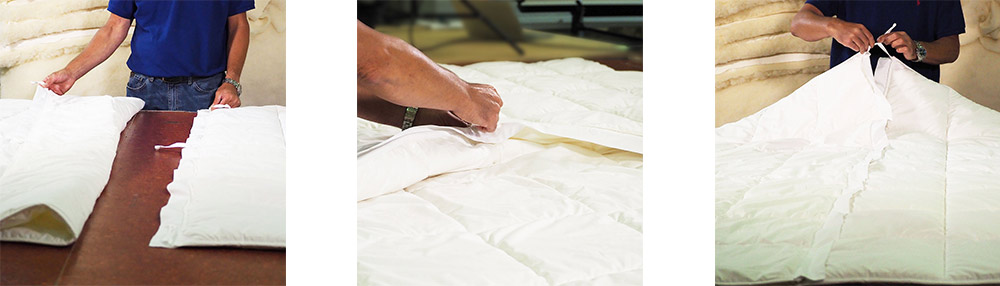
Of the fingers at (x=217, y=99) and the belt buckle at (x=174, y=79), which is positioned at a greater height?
the belt buckle at (x=174, y=79)

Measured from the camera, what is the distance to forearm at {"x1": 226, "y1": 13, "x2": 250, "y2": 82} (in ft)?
3.12

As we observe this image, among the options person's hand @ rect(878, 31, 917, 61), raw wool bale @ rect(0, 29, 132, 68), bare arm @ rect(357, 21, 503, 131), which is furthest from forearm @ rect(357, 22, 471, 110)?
person's hand @ rect(878, 31, 917, 61)

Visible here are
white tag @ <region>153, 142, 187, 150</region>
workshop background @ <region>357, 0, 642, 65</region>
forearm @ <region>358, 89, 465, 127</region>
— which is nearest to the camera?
white tag @ <region>153, 142, 187, 150</region>

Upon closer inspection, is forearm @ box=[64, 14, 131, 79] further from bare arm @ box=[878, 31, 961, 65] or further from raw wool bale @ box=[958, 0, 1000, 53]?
raw wool bale @ box=[958, 0, 1000, 53]

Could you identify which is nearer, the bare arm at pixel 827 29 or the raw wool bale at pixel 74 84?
the raw wool bale at pixel 74 84

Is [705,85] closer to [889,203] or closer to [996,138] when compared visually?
[889,203]

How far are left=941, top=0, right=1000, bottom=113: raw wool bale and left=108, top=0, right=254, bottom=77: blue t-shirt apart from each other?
0.94m

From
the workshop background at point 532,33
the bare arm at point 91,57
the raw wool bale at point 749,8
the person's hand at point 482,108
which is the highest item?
the bare arm at point 91,57

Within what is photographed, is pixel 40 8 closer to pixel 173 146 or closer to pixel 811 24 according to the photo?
pixel 173 146

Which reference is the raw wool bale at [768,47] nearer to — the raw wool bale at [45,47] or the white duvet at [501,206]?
the white duvet at [501,206]

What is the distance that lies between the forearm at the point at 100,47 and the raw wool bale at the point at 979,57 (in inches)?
42.6

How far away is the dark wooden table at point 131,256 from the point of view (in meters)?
0.83

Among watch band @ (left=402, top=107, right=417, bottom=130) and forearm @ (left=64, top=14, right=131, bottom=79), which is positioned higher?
forearm @ (left=64, top=14, right=131, bottom=79)

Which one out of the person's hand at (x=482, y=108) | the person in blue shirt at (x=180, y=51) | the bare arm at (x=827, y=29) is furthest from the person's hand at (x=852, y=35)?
the person in blue shirt at (x=180, y=51)
